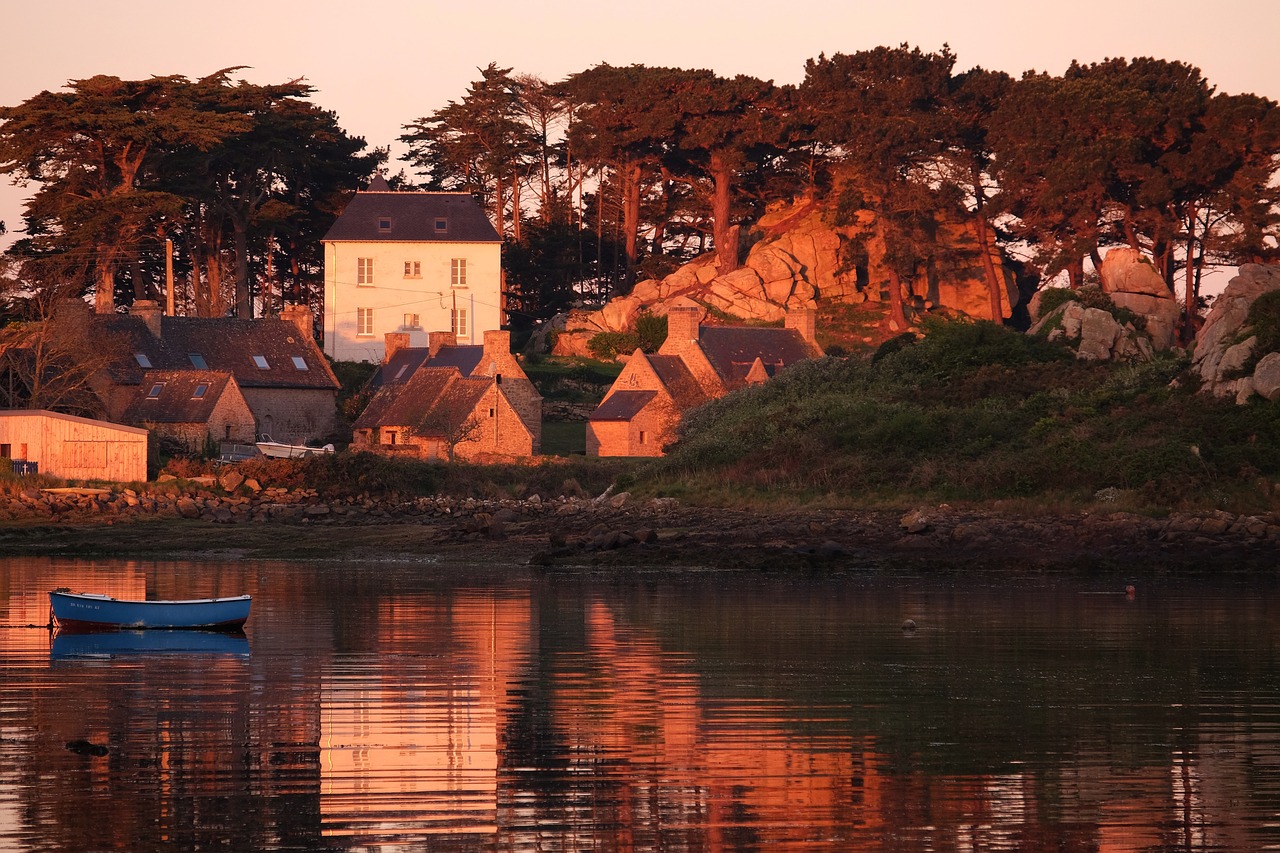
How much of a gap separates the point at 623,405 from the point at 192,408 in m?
16.4

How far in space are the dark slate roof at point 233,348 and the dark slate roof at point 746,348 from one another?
50.9ft

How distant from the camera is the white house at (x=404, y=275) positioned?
74312mm

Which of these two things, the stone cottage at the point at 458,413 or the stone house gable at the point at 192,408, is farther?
the stone cottage at the point at 458,413

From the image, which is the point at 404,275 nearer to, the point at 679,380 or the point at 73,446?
the point at 679,380

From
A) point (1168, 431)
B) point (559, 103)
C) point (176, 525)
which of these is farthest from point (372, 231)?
point (1168, 431)

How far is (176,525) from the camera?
43312mm

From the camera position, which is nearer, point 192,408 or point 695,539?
point 695,539

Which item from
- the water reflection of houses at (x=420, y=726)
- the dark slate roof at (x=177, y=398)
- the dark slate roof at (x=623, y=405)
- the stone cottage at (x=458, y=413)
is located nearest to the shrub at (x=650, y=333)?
the dark slate roof at (x=623, y=405)

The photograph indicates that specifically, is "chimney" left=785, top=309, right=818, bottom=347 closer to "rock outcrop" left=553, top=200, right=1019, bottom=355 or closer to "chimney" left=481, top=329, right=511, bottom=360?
"rock outcrop" left=553, top=200, right=1019, bottom=355

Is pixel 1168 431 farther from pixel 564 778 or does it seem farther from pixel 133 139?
pixel 133 139

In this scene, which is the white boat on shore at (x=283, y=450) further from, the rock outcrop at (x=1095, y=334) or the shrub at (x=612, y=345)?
the rock outcrop at (x=1095, y=334)

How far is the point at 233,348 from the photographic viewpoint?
62656 mm

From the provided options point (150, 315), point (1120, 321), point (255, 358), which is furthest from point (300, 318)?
point (1120, 321)

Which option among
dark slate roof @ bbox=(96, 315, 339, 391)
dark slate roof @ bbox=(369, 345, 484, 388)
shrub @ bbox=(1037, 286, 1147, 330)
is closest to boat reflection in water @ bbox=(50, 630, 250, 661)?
shrub @ bbox=(1037, 286, 1147, 330)
